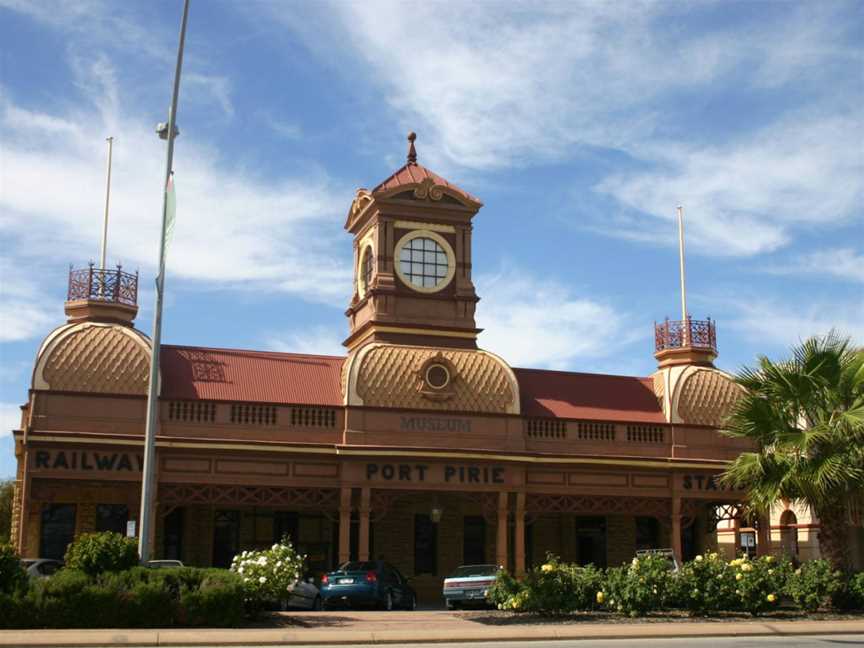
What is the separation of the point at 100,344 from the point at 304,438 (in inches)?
252

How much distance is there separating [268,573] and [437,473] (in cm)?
1096

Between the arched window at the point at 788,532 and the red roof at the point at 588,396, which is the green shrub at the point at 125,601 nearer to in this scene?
the red roof at the point at 588,396

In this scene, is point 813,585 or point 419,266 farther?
point 419,266

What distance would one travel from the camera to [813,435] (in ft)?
87.6

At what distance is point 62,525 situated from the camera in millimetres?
32500

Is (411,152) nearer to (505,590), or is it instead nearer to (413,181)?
(413,181)

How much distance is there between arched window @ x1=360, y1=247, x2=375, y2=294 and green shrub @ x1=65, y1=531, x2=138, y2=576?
16867mm

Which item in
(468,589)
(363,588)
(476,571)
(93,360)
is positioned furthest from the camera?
(93,360)

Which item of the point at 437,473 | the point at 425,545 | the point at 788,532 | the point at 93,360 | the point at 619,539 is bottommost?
the point at 425,545

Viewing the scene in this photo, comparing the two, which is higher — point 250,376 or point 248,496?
point 250,376

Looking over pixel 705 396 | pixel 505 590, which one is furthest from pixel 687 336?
pixel 505 590

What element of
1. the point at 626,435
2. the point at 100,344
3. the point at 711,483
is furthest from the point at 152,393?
the point at 711,483

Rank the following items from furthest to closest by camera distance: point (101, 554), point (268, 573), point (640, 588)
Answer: point (640, 588)
point (268, 573)
point (101, 554)

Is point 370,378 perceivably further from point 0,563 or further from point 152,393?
point 0,563
